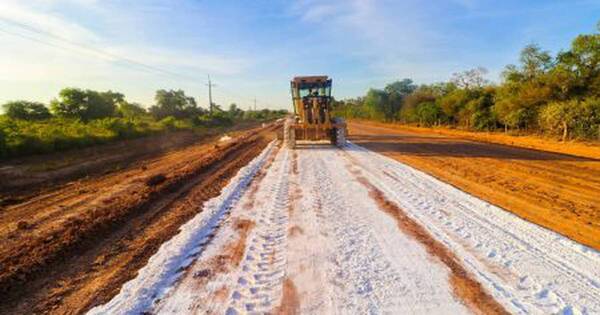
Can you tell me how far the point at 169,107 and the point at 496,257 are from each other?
4412 centimetres

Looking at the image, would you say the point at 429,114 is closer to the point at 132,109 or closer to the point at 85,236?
the point at 85,236

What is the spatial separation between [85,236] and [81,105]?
2772 cm

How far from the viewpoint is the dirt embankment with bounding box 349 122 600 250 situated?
4364 mm

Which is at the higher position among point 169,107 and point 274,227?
point 169,107

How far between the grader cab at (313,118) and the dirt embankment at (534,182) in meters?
3.32

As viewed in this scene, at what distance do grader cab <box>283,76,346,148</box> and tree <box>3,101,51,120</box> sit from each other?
21771 mm

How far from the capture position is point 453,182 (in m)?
6.71

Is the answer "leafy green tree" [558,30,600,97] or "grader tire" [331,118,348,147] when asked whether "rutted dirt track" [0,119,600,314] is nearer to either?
"grader tire" [331,118,348,147]

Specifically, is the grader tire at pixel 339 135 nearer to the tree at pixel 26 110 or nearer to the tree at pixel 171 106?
the tree at pixel 26 110

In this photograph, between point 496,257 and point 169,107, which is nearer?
point 496,257

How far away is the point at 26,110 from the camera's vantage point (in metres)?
22.2

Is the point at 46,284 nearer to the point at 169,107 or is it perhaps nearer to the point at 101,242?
the point at 101,242

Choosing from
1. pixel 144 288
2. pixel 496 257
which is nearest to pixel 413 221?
pixel 496 257

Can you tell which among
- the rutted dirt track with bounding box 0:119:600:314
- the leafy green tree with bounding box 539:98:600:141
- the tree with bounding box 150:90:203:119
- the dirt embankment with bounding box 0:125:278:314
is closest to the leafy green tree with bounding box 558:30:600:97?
the leafy green tree with bounding box 539:98:600:141
